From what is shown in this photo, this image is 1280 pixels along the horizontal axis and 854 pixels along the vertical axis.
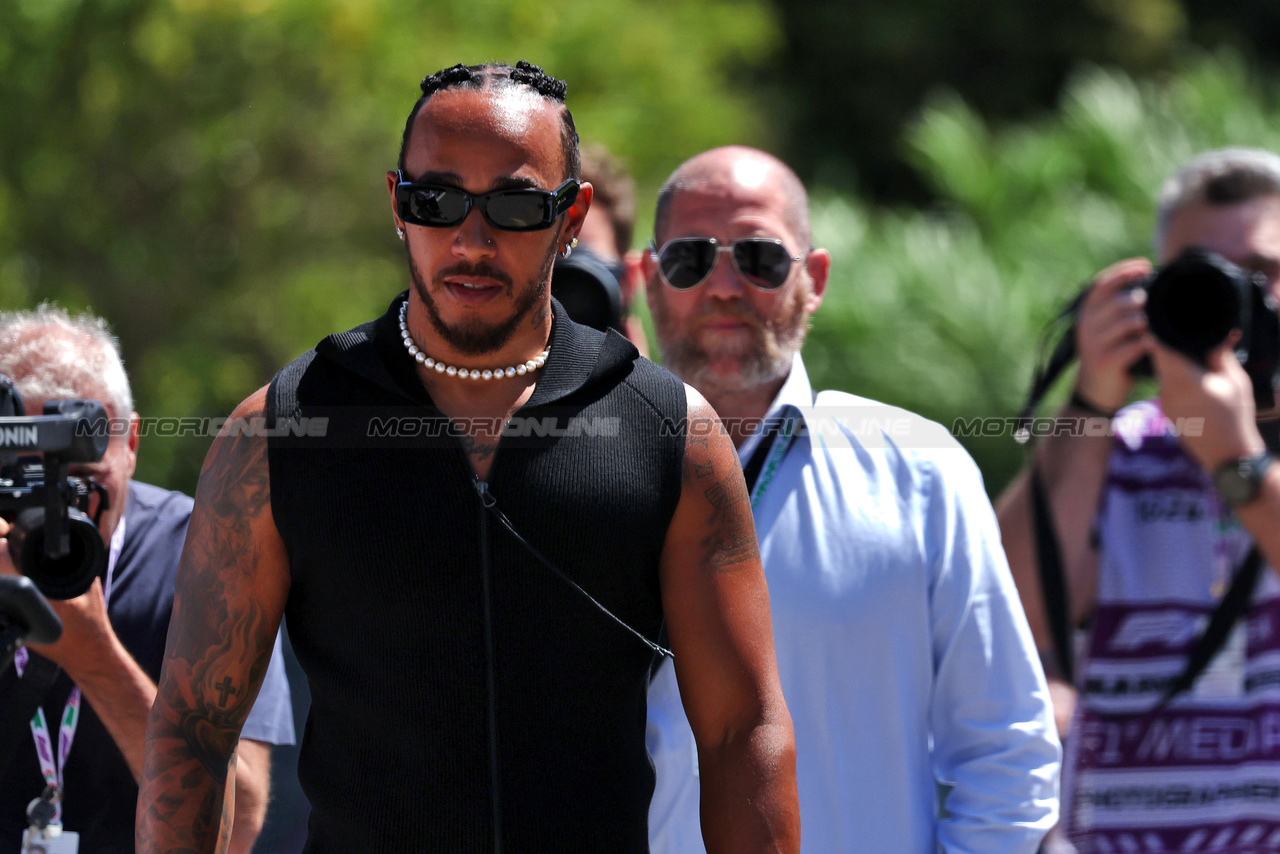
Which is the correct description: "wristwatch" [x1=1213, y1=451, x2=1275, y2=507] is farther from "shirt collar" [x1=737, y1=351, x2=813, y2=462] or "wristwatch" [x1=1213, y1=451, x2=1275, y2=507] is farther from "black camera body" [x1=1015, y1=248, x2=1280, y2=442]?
"shirt collar" [x1=737, y1=351, x2=813, y2=462]

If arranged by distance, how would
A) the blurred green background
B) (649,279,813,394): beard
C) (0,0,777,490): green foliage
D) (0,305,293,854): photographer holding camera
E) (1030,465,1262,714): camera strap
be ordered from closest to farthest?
(0,305,293,854): photographer holding camera
(649,279,813,394): beard
(1030,465,1262,714): camera strap
the blurred green background
(0,0,777,490): green foliage

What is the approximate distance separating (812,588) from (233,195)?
6.98 m

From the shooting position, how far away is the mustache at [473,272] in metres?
1.91

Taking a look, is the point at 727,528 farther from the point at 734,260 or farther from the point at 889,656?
the point at 734,260

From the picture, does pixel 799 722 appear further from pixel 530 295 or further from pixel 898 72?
pixel 898 72

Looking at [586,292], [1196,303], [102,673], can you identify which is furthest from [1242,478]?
[102,673]

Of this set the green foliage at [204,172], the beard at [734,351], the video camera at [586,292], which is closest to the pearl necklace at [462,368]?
the beard at [734,351]

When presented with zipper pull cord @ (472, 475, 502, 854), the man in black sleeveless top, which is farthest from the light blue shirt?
zipper pull cord @ (472, 475, 502, 854)

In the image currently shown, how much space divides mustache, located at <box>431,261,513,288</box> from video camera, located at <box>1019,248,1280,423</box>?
57.1 inches

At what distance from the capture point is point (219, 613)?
189 cm

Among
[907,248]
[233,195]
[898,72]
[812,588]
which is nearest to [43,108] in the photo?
[233,195]

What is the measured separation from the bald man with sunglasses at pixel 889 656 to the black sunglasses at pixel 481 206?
0.91 metres

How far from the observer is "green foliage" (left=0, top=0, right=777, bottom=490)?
26.6 ft

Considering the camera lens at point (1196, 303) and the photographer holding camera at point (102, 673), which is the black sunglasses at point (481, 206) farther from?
the camera lens at point (1196, 303)
